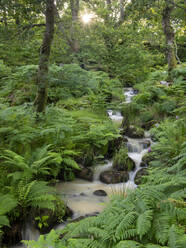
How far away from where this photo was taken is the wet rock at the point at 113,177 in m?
4.95

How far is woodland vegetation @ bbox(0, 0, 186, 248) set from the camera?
2324 mm

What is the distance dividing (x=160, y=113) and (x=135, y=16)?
3406mm

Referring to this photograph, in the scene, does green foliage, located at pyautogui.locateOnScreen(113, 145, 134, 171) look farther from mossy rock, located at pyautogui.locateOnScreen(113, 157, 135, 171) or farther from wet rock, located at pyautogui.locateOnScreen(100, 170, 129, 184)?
wet rock, located at pyautogui.locateOnScreen(100, 170, 129, 184)

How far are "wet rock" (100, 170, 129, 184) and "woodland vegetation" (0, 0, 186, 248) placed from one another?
0.46 meters

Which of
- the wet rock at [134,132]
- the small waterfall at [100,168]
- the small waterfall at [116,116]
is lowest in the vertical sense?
the small waterfall at [100,168]

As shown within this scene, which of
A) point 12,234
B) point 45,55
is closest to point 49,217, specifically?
point 12,234

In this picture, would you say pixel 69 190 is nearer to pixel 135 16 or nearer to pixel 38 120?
pixel 38 120

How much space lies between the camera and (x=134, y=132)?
22.8 ft

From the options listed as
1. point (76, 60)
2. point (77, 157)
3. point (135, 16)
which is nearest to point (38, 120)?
point (77, 157)

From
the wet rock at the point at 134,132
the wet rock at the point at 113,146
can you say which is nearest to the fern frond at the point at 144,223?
the wet rock at the point at 113,146

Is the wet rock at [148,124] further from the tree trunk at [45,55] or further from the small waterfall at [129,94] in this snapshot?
the tree trunk at [45,55]

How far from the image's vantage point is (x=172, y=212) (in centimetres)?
230

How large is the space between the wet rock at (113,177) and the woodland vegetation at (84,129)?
0.46m

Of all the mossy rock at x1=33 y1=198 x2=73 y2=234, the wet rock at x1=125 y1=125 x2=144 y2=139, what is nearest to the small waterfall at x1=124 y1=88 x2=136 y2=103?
the wet rock at x1=125 y1=125 x2=144 y2=139
